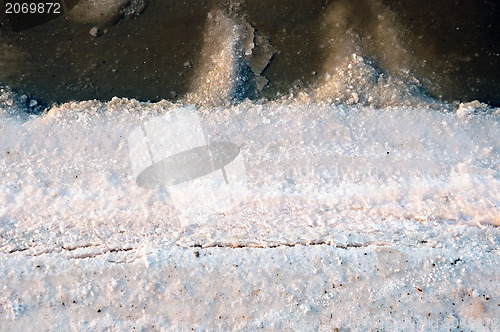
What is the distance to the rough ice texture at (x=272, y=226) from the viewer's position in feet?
5.45

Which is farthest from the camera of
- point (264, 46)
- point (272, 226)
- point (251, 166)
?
point (264, 46)

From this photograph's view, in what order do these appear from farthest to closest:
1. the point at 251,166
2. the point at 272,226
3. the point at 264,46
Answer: the point at 264,46, the point at 251,166, the point at 272,226

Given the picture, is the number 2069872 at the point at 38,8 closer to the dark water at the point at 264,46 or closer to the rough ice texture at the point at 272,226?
the dark water at the point at 264,46

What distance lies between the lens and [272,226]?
182 centimetres

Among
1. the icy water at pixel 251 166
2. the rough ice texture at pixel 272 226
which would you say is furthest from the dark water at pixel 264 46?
the rough ice texture at pixel 272 226

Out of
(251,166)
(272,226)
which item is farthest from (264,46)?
(272,226)

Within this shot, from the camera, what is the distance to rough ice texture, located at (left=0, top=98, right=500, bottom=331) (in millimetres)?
1662

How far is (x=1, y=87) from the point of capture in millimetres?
2092

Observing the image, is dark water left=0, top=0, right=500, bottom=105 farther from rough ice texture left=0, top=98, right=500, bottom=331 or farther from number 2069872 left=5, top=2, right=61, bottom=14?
rough ice texture left=0, top=98, right=500, bottom=331

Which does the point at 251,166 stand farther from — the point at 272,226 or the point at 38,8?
the point at 38,8

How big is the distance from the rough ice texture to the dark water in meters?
0.15

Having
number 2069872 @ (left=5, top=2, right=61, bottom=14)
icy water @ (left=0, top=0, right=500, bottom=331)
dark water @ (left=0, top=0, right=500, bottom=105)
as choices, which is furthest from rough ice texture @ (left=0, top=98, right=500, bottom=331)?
number 2069872 @ (left=5, top=2, right=61, bottom=14)

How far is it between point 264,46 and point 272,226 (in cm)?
89

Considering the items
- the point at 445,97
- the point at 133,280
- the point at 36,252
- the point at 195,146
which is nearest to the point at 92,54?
the point at 195,146
